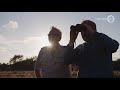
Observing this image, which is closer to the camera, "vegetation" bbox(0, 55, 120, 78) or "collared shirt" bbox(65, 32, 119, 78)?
"collared shirt" bbox(65, 32, 119, 78)

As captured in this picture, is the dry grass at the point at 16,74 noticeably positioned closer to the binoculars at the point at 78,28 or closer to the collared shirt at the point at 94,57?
the collared shirt at the point at 94,57

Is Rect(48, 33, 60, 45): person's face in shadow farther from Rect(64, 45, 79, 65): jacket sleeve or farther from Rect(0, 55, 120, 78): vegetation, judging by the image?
Rect(0, 55, 120, 78): vegetation

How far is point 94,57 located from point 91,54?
0.17ft

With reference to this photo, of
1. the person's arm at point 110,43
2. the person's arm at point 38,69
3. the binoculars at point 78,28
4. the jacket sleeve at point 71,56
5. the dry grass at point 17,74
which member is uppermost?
the binoculars at point 78,28

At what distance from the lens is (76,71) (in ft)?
11.4

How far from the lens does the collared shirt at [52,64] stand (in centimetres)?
347

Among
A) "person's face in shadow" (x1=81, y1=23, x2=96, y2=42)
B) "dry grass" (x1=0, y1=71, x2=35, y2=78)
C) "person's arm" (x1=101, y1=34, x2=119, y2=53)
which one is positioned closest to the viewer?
"person's arm" (x1=101, y1=34, x2=119, y2=53)

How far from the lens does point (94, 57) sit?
3.46 m

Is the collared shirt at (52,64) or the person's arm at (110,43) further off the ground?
the person's arm at (110,43)

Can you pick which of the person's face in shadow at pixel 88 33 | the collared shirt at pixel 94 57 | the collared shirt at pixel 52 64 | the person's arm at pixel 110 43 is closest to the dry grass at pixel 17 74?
the collared shirt at pixel 52 64

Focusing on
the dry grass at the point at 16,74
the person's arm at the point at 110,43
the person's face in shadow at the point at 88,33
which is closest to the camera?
the person's arm at the point at 110,43

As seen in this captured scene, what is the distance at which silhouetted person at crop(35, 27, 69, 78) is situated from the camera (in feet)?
11.4

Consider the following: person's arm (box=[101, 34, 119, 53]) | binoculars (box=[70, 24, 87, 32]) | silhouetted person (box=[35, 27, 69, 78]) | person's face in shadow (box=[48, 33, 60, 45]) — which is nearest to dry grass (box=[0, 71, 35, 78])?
silhouetted person (box=[35, 27, 69, 78])

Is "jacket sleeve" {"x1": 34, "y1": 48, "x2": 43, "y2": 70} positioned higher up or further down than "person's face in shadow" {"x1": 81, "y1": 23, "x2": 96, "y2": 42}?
further down
